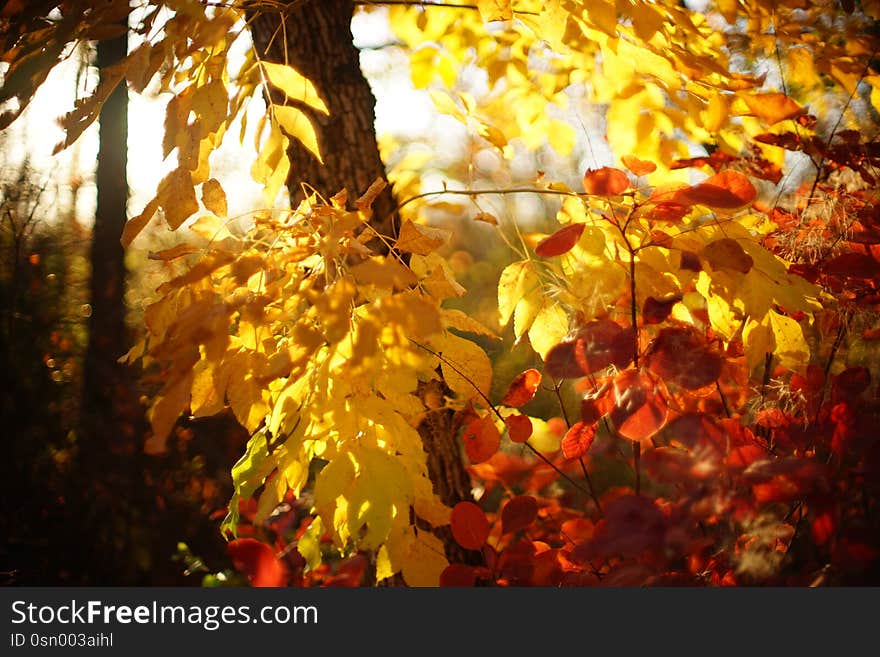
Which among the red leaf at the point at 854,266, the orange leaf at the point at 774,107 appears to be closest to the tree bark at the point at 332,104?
the orange leaf at the point at 774,107

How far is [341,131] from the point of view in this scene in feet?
4.84

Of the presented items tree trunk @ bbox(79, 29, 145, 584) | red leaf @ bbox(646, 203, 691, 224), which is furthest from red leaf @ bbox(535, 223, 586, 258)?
tree trunk @ bbox(79, 29, 145, 584)

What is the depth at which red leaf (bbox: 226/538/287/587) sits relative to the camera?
0.93 metres

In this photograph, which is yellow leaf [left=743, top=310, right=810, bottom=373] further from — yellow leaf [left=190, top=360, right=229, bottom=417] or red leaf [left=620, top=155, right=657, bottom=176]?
yellow leaf [left=190, top=360, right=229, bottom=417]

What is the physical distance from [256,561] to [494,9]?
0.88m

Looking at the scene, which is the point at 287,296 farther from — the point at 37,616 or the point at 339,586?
the point at 37,616

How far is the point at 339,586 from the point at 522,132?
→ 128 cm

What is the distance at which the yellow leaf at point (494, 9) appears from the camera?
0.99 metres

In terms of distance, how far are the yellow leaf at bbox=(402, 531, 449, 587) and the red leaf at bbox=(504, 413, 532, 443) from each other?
23cm

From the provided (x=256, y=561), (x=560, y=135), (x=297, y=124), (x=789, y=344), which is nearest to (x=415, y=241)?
(x=297, y=124)

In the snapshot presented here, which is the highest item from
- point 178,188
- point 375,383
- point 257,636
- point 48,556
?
point 178,188

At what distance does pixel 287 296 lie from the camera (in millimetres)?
972

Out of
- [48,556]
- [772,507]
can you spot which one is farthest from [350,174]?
[48,556]

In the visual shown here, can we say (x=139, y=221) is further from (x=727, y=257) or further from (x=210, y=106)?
(x=727, y=257)
